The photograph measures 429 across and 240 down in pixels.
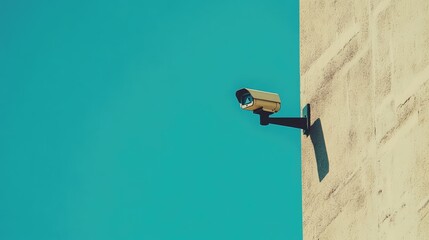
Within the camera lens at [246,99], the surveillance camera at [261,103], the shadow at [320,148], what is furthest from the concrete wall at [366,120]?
the camera lens at [246,99]

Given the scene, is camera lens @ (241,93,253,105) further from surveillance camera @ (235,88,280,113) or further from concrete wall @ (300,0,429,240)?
concrete wall @ (300,0,429,240)

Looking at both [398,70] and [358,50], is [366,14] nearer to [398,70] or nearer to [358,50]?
[358,50]

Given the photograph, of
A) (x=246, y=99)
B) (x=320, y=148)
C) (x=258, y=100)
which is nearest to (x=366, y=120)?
(x=320, y=148)

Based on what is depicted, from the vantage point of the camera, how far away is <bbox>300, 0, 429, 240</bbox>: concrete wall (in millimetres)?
8938

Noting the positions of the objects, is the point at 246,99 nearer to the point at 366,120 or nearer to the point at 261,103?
the point at 261,103

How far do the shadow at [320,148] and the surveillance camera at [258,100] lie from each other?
0.73 meters

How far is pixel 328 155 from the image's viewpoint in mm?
10516

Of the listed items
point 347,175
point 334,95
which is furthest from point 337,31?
point 347,175

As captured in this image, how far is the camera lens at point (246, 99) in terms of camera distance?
11.7 m

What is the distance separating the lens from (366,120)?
978 cm

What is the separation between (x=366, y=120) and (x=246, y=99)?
2.12 metres

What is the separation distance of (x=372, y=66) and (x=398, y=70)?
1.62ft

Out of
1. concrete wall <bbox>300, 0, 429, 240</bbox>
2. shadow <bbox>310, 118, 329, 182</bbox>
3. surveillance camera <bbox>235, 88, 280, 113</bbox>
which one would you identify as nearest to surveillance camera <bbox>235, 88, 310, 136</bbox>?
surveillance camera <bbox>235, 88, 280, 113</bbox>

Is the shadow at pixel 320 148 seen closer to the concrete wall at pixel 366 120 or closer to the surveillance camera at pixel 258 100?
the concrete wall at pixel 366 120
